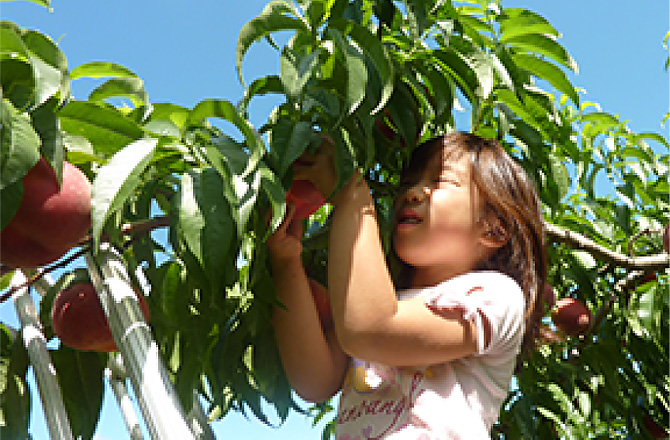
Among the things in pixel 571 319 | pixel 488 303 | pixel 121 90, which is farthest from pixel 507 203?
pixel 571 319

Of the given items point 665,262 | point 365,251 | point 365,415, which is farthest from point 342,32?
point 665,262

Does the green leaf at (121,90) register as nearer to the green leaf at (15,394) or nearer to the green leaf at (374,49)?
the green leaf at (374,49)

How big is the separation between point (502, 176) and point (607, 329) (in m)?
1.04

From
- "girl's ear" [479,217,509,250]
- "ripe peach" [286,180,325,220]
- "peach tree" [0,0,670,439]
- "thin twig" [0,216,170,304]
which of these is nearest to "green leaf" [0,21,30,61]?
"peach tree" [0,0,670,439]

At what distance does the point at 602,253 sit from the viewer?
1533mm

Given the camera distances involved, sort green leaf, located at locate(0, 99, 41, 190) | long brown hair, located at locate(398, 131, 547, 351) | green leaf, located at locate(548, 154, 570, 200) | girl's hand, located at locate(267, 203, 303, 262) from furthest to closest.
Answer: green leaf, located at locate(548, 154, 570, 200) < long brown hair, located at locate(398, 131, 547, 351) < girl's hand, located at locate(267, 203, 303, 262) < green leaf, located at locate(0, 99, 41, 190)

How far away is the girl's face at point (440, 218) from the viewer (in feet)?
3.12

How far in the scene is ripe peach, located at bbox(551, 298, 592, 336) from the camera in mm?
1798

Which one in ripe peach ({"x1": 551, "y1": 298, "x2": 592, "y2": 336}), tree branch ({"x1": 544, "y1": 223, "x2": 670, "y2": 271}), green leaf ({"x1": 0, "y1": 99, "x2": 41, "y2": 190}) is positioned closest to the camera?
green leaf ({"x1": 0, "y1": 99, "x2": 41, "y2": 190})

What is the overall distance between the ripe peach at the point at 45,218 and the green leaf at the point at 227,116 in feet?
0.42

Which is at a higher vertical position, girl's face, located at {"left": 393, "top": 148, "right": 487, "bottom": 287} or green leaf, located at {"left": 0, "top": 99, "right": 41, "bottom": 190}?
green leaf, located at {"left": 0, "top": 99, "right": 41, "bottom": 190}

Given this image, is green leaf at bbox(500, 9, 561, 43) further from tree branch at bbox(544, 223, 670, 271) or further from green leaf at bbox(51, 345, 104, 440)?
green leaf at bbox(51, 345, 104, 440)

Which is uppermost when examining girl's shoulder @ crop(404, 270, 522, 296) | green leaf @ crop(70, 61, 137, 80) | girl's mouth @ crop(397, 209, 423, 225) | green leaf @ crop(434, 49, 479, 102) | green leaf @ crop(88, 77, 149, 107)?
green leaf @ crop(70, 61, 137, 80)

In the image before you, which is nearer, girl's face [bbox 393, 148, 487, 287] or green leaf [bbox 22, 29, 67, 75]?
green leaf [bbox 22, 29, 67, 75]
